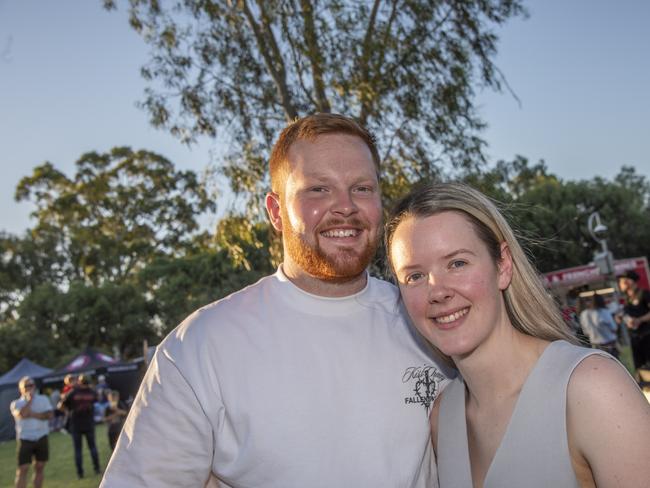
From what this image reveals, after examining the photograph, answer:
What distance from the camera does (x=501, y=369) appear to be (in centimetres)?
236

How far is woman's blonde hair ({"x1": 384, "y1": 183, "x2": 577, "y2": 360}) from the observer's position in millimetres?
2398

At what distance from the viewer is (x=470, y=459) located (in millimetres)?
2367

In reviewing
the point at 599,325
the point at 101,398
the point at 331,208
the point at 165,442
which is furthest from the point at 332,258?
the point at 101,398

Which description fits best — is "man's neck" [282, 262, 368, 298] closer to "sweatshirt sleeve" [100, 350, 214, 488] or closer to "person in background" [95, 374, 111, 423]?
"sweatshirt sleeve" [100, 350, 214, 488]

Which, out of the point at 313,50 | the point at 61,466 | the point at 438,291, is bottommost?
the point at 61,466

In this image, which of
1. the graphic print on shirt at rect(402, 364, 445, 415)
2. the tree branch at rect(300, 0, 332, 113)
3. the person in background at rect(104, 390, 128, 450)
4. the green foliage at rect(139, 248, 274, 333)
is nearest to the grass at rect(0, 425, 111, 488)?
the person in background at rect(104, 390, 128, 450)

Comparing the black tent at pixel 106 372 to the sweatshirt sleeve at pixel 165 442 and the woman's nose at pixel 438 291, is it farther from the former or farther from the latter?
the woman's nose at pixel 438 291

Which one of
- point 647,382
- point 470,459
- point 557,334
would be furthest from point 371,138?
point 647,382

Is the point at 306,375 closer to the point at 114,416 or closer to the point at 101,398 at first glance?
the point at 114,416

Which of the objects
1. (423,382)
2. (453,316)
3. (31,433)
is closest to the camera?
(453,316)

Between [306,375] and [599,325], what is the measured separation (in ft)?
36.3

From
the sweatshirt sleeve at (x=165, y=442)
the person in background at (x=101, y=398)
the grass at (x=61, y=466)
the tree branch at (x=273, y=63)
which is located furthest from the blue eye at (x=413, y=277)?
the person in background at (x=101, y=398)

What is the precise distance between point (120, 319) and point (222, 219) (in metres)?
25.2

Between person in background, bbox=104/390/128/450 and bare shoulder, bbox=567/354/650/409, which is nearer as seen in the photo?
bare shoulder, bbox=567/354/650/409
